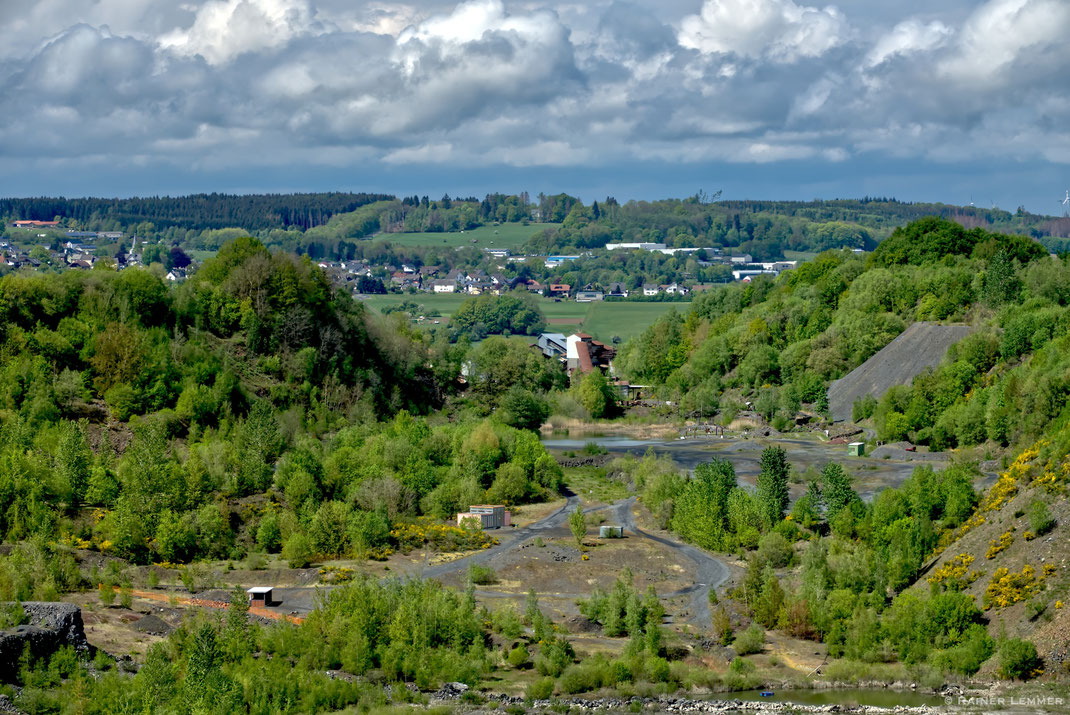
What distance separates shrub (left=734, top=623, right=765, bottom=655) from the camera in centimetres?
4556

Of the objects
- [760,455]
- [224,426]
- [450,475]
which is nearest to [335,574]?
[450,475]

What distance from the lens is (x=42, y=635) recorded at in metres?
41.5

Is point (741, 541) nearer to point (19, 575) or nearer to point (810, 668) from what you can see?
point (810, 668)

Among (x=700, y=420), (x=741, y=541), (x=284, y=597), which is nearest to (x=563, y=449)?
(x=700, y=420)

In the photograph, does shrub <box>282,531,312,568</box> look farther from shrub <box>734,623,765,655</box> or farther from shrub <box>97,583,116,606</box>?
shrub <box>734,623,765,655</box>

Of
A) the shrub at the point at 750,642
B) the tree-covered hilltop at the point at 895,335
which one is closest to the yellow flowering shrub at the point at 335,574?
the shrub at the point at 750,642

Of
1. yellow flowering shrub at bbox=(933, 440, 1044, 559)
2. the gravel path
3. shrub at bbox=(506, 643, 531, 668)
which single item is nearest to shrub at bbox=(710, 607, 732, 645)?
the gravel path

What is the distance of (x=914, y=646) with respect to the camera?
44406 mm

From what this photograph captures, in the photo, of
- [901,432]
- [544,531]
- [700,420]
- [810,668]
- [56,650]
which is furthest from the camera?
[700,420]

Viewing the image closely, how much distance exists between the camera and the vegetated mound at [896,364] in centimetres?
9600

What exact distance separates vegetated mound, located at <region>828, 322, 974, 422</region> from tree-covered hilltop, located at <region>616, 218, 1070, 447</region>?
56.6 inches

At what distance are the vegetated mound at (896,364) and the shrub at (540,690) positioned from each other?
58.4 meters

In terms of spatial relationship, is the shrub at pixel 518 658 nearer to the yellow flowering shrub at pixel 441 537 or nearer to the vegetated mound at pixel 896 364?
the yellow flowering shrub at pixel 441 537

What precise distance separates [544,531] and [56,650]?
89.0ft
